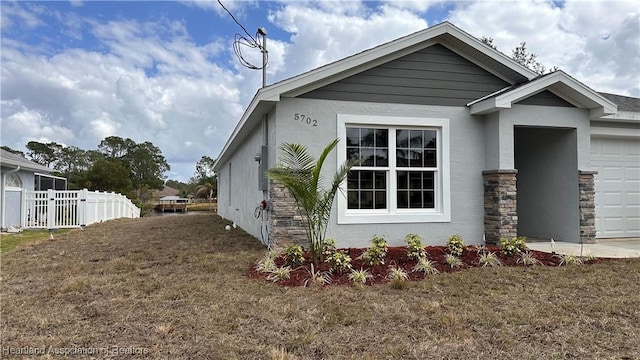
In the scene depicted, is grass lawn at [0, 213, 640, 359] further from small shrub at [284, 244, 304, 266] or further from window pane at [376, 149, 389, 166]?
window pane at [376, 149, 389, 166]

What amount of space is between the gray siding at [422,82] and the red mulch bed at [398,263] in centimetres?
292

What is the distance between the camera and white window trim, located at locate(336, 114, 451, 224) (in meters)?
7.57

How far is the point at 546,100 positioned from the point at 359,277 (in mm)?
5732

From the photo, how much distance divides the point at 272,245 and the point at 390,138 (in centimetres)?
307

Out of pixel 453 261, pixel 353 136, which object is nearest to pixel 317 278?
pixel 453 261

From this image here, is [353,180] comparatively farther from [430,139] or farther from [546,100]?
[546,100]

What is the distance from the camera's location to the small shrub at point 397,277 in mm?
5086

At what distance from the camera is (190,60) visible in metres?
14.2

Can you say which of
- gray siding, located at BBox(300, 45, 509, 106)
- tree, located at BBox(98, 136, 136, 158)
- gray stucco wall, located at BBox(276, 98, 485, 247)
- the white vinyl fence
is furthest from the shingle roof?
tree, located at BBox(98, 136, 136, 158)

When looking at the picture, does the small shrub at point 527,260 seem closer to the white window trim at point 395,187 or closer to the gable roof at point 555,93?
the white window trim at point 395,187

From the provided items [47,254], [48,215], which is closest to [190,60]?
[48,215]

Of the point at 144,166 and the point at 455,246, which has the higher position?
the point at 144,166

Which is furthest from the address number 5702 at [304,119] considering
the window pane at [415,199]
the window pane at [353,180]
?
the window pane at [415,199]

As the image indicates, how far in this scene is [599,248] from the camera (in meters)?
7.68
